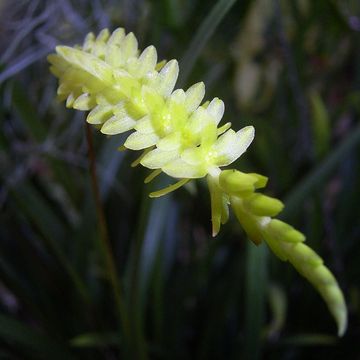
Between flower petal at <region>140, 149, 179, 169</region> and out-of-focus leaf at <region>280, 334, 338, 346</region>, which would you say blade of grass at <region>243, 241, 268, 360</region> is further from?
flower petal at <region>140, 149, 179, 169</region>

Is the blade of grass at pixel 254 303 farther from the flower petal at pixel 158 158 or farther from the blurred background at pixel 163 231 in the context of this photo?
the flower petal at pixel 158 158

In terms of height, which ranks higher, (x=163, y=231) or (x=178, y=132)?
(x=178, y=132)

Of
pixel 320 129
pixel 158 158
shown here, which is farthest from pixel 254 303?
pixel 158 158

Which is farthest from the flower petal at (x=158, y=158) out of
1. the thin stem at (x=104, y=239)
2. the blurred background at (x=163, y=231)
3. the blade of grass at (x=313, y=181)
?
the blade of grass at (x=313, y=181)

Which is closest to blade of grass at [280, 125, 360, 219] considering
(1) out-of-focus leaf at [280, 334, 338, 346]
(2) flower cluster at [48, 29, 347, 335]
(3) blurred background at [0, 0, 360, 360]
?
(3) blurred background at [0, 0, 360, 360]

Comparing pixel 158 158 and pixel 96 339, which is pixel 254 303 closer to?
pixel 96 339
